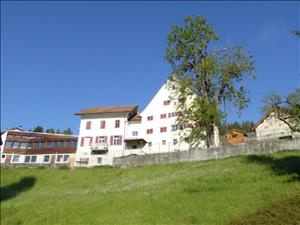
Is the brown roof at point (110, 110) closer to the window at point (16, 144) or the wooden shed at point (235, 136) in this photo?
the wooden shed at point (235, 136)

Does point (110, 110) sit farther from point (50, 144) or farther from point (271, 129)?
point (271, 129)

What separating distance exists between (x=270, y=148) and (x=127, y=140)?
29671 mm

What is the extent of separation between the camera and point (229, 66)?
42.7 metres

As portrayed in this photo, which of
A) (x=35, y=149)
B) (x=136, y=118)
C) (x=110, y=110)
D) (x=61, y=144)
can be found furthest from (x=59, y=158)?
(x=136, y=118)

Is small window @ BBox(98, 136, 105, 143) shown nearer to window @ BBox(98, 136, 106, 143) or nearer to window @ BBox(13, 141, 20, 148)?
window @ BBox(98, 136, 106, 143)

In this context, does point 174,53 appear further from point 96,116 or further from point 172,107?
point 96,116

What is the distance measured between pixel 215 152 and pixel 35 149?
5182 centimetres

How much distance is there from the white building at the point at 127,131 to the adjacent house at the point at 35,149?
26.5ft

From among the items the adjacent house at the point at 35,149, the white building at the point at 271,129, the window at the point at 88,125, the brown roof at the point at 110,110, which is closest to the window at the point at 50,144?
the adjacent house at the point at 35,149

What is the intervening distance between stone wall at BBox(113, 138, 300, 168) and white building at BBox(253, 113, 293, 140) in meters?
12.8

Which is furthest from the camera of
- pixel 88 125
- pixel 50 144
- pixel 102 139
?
pixel 50 144

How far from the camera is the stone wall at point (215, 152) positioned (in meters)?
36.0

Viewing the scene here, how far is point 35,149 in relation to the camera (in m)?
76.6

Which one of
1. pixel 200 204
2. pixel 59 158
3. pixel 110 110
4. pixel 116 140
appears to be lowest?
pixel 200 204
